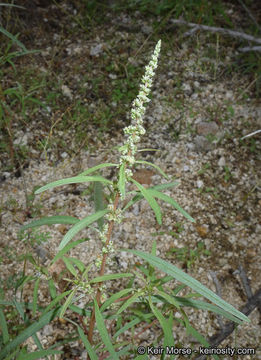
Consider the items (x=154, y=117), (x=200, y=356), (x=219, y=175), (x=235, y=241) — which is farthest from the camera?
(x=154, y=117)

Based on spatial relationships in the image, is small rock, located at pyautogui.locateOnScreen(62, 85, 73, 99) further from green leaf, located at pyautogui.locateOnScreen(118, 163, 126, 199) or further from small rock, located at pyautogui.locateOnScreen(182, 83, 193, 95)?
green leaf, located at pyautogui.locateOnScreen(118, 163, 126, 199)

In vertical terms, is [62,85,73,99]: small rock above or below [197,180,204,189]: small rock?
above

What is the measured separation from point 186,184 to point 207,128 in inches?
23.6

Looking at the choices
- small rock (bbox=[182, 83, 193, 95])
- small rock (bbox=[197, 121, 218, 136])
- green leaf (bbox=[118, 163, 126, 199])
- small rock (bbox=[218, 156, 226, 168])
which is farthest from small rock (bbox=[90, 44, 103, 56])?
green leaf (bbox=[118, 163, 126, 199])

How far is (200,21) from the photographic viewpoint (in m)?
3.49

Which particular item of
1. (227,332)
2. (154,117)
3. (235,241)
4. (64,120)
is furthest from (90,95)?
(227,332)

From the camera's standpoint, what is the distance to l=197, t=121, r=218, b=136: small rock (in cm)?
294

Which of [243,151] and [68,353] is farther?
[243,151]

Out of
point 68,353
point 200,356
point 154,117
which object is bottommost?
point 68,353

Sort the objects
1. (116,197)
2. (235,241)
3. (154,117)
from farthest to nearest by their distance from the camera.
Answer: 1. (154,117)
2. (235,241)
3. (116,197)

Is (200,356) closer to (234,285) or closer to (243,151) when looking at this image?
(234,285)

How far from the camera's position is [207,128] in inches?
116

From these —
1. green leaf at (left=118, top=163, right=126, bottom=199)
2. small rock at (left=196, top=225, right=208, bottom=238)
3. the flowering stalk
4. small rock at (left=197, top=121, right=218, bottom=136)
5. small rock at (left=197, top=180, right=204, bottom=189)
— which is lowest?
small rock at (left=196, top=225, right=208, bottom=238)

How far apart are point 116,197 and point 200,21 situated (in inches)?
115
